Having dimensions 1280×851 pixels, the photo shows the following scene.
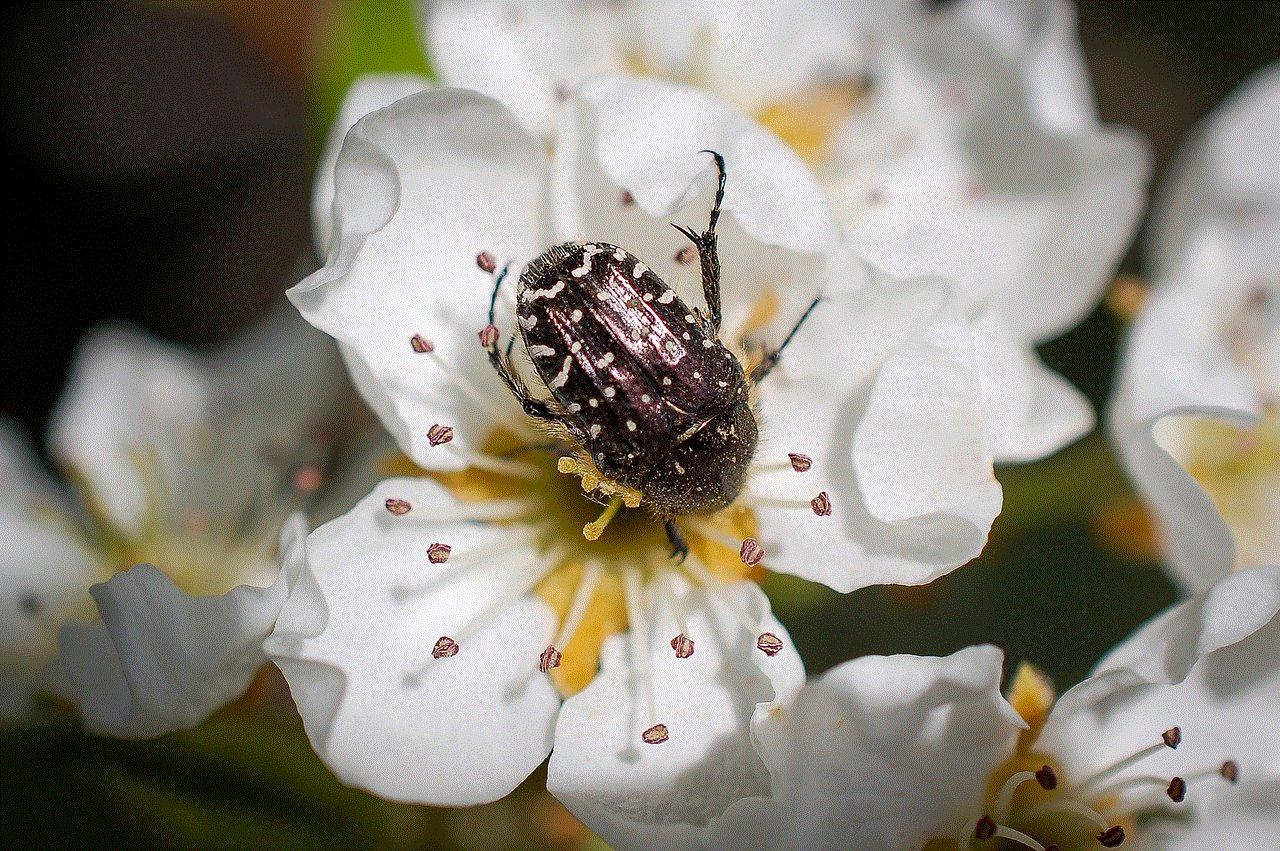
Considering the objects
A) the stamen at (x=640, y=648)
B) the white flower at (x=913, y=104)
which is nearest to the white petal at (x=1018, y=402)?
the white flower at (x=913, y=104)

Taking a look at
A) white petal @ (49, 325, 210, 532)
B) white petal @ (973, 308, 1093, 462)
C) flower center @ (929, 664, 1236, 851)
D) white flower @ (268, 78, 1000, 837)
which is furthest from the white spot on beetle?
white petal @ (49, 325, 210, 532)

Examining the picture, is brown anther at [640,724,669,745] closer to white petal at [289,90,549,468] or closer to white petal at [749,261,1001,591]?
white petal at [749,261,1001,591]

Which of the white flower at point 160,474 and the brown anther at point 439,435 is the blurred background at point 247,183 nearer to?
the white flower at point 160,474

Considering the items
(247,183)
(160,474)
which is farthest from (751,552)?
(247,183)

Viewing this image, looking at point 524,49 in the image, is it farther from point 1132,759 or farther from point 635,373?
point 1132,759

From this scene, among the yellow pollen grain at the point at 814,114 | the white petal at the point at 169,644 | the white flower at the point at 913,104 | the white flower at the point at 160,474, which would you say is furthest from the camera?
the yellow pollen grain at the point at 814,114
